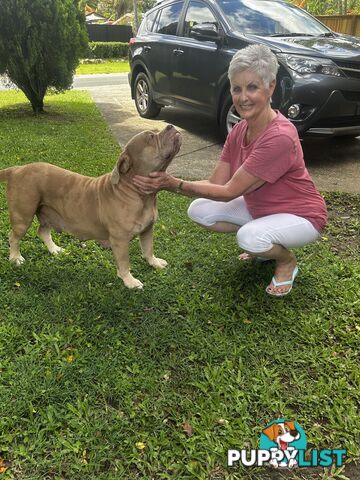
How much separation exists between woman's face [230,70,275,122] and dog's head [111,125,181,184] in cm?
49

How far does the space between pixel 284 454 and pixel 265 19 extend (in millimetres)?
6111

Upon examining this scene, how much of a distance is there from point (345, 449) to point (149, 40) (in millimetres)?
7948

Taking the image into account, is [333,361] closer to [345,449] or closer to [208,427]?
[345,449]

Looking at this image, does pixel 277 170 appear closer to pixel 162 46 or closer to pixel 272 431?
pixel 272 431

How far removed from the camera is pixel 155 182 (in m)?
2.79

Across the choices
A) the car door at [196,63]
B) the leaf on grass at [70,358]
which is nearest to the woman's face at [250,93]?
the leaf on grass at [70,358]

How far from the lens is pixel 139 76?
8.70 meters

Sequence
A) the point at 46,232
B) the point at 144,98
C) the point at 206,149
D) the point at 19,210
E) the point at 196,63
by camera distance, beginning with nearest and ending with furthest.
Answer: the point at 19,210
the point at 46,232
the point at 196,63
the point at 206,149
the point at 144,98

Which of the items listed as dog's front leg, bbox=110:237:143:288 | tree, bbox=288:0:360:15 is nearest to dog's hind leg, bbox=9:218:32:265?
dog's front leg, bbox=110:237:143:288

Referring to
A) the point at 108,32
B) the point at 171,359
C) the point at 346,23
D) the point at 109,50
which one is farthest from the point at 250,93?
the point at 108,32

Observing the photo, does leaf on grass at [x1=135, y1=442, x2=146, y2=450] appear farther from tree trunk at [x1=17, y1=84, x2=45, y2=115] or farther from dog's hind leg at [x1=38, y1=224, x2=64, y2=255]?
tree trunk at [x1=17, y1=84, x2=45, y2=115]

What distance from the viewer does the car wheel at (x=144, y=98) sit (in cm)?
851

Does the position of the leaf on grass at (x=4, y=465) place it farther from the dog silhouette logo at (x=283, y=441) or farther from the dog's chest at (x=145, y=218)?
the dog's chest at (x=145, y=218)

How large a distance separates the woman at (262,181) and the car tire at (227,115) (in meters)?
3.06
